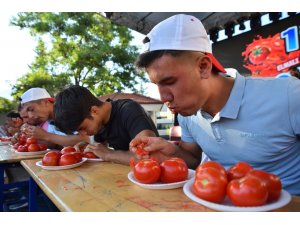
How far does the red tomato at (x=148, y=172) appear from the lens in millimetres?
1285

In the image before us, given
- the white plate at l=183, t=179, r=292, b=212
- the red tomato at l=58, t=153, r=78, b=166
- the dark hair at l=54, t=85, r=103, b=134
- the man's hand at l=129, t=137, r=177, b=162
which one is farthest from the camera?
the dark hair at l=54, t=85, r=103, b=134

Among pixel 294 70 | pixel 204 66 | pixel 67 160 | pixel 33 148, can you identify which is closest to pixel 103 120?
pixel 67 160

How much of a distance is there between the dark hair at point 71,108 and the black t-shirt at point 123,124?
0.31m

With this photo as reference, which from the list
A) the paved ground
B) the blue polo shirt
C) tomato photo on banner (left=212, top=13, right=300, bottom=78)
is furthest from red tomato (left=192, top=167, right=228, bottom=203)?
tomato photo on banner (left=212, top=13, right=300, bottom=78)

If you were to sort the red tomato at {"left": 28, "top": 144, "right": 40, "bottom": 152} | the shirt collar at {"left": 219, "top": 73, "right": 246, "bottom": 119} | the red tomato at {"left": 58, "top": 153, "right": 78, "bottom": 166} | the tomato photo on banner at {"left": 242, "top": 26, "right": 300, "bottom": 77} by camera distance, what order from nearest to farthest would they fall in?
the shirt collar at {"left": 219, "top": 73, "right": 246, "bottom": 119}
the red tomato at {"left": 58, "top": 153, "right": 78, "bottom": 166}
the red tomato at {"left": 28, "top": 144, "right": 40, "bottom": 152}
the tomato photo on banner at {"left": 242, "top": 26, "right": 300, "bottom": 77}

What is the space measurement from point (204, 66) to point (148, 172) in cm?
61

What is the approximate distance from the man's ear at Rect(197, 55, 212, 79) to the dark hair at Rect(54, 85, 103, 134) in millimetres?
1122

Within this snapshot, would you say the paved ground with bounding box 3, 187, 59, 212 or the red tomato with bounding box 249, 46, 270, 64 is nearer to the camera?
the paved ground with bounding box 3, 187, 59, 212

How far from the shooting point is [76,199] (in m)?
1.20

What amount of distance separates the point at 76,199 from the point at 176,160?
513 millimetres

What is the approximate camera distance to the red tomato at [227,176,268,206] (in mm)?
915

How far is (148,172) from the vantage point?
1.28 m

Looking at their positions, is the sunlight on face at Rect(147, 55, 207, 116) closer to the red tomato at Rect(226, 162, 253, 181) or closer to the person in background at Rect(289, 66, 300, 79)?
the red tomato at Rect(226, 162, 253, 181)

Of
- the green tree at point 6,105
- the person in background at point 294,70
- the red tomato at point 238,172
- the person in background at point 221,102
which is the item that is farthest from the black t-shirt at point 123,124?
the green tree at point 6,105
